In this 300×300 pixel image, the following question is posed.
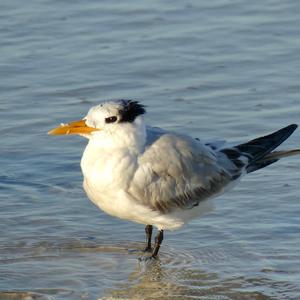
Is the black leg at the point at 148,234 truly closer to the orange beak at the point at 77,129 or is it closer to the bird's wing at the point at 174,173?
the bird's wing at the point at 174,173

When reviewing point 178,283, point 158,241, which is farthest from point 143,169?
point 178,283

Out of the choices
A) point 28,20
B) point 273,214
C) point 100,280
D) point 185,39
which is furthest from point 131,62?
point 100,280

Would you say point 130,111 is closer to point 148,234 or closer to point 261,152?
point 148,234

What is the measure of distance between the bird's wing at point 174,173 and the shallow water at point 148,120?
1.16 ft

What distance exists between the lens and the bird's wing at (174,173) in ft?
23.1

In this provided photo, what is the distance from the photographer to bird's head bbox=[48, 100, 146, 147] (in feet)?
22.8

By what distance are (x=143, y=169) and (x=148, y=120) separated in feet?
7.79

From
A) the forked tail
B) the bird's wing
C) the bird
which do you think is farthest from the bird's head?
the forked tail

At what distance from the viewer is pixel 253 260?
283 inches

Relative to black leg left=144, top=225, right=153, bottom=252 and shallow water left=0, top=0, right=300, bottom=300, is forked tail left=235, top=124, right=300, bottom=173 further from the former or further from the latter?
black leg left=144, top=225, right=153, bottom=252

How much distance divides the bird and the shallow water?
0.30 meters

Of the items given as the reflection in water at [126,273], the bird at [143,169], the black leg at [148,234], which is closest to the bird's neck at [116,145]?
the bird at [143,169]

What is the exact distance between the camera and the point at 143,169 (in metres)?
7.02

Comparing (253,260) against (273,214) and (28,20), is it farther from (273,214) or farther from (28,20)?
(28,20)
